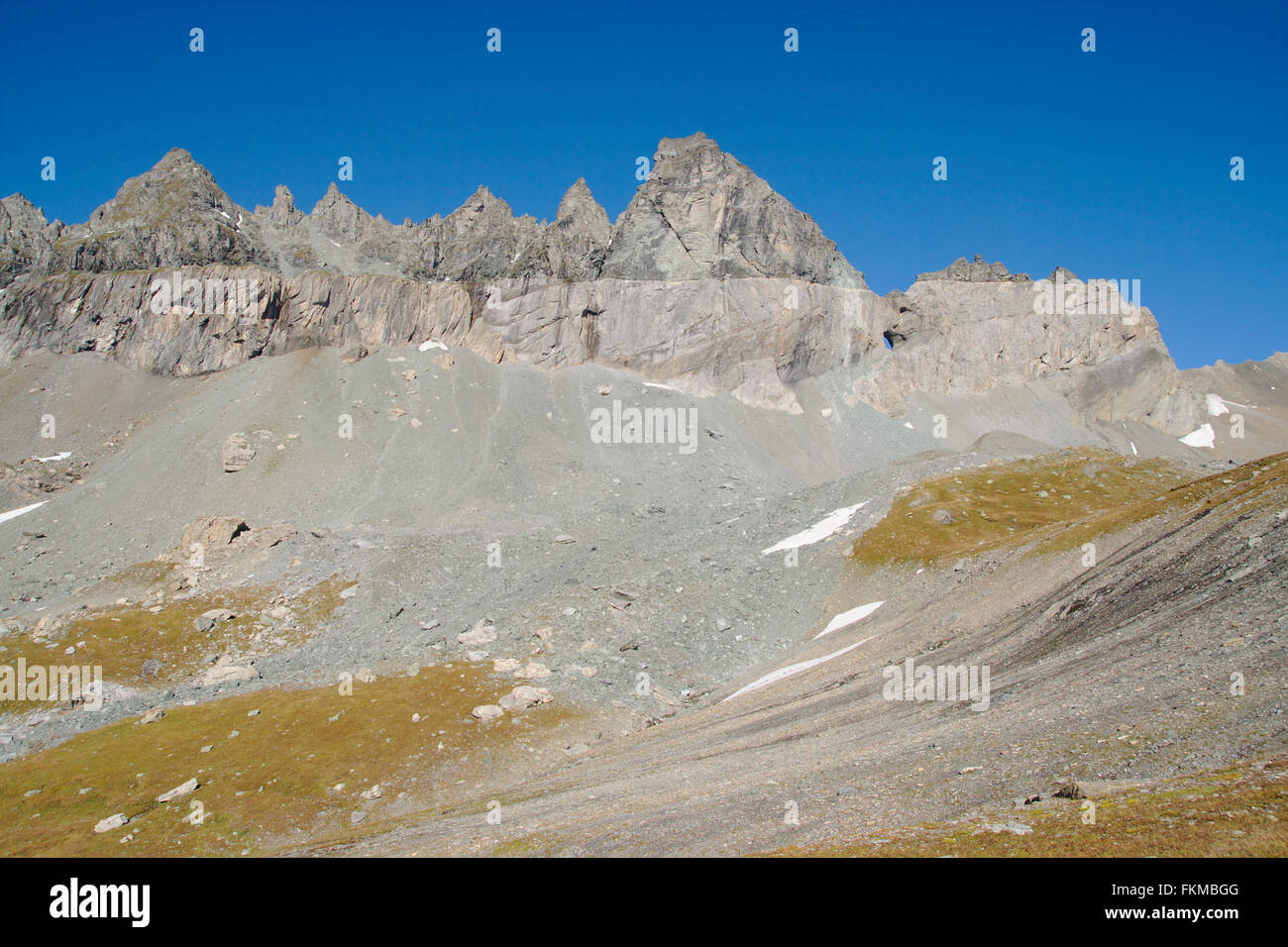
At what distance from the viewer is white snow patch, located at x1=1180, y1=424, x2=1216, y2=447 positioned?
142m

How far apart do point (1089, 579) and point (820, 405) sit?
9916 cm

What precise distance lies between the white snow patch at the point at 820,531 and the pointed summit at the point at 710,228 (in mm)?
82859

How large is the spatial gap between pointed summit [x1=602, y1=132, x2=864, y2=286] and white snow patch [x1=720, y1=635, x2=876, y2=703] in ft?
350

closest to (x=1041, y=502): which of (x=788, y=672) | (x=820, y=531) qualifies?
(x=820, y=531)

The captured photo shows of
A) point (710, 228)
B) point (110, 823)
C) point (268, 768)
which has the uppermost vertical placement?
point (710, 228)

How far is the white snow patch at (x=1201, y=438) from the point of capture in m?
142

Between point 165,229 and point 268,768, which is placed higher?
point 165,229

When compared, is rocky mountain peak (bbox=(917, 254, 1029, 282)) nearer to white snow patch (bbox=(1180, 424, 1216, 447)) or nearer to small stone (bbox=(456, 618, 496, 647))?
white snow patch (bbox=(1180, 424, 1216, 447))

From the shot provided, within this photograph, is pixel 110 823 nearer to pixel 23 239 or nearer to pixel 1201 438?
pixel 23 239

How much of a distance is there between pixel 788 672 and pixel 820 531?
22884 mm

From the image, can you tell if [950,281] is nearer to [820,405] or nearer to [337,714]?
[820,405]

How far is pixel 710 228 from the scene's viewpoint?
480ft

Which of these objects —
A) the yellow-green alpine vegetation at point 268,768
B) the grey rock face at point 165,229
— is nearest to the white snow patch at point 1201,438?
the yellow-green alpine vegetation at point 268,768

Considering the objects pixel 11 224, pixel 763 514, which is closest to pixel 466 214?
pixel 11 224
